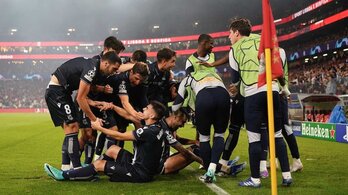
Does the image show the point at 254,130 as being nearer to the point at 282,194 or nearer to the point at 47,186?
the point at 282,194

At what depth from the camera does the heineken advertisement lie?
1369 cm

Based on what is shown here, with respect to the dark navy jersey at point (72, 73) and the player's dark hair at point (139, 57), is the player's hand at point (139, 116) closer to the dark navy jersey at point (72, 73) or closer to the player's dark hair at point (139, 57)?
the dark navy jersey at point (72, 73)

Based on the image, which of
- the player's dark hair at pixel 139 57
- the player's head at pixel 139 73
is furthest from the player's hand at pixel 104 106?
the player's dark hair at pixel 139 57

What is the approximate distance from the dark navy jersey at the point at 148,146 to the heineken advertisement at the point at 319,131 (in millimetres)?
9458

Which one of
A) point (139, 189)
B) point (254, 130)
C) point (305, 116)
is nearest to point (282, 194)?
point (254, 130)

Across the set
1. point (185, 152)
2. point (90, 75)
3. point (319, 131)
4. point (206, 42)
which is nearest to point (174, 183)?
point (185, 152)

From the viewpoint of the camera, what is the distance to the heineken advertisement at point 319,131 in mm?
13688

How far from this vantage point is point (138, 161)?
19.3ft

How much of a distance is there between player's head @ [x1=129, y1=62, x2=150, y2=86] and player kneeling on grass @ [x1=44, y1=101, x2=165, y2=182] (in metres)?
0.77

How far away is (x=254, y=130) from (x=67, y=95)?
3.00 metres

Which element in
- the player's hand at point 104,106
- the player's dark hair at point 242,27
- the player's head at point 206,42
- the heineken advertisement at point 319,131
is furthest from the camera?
the heineken advertisement at point 319,131

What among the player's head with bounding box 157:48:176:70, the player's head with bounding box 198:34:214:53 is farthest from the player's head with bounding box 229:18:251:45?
the player's head with bounding box 157:48:176:70

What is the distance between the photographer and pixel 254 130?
214 inches

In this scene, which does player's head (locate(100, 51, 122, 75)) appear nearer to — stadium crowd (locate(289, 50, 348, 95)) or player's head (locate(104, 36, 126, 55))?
player's head (locate(104, 36, 126, 55))
